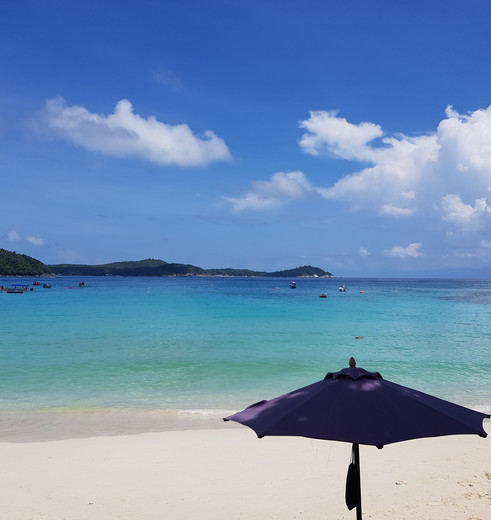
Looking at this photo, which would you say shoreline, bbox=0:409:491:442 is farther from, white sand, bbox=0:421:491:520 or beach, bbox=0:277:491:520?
white sand, bbox=0:421:491:520

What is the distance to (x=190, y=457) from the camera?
10.0 m

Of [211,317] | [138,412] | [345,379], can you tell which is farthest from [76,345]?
[345,379]

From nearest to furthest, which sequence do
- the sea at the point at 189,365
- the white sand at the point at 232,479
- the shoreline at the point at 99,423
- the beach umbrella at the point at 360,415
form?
1. the beach umbrella at the point at 360,415
2. the white sand at the point at 232,479
3. the shoreline at the point at 99,423
4. the sea at the point at 189,365

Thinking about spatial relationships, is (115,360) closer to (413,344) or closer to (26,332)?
(26,332)

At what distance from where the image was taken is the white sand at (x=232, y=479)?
7.30 metres

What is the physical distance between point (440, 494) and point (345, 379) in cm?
499

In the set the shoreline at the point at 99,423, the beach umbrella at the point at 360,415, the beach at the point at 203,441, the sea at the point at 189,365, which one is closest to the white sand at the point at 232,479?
the beach at the point at 203,441

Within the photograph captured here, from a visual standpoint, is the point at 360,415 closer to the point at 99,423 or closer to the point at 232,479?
the point at 232,479

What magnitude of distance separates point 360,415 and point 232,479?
18.6 feet

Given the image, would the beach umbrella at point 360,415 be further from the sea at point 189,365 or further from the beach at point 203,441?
the sea at point 189,365

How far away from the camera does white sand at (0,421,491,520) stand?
24.0ft

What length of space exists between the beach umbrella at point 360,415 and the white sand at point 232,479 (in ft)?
12.1

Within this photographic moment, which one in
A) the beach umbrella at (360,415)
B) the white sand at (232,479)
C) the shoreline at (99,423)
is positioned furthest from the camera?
the shoreline at (99,423)

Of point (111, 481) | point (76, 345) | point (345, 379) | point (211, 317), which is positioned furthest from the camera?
point (211, 317)
